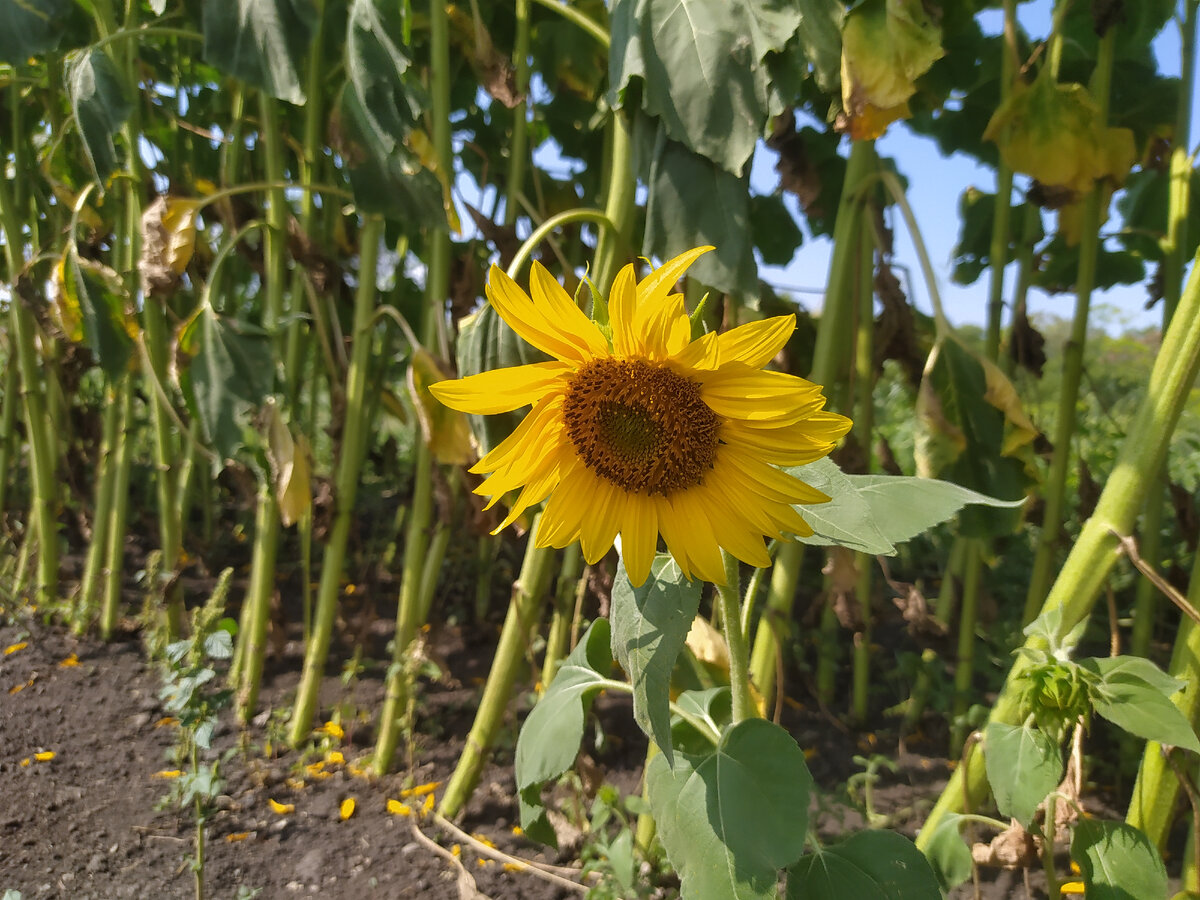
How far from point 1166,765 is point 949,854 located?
0.23 metres

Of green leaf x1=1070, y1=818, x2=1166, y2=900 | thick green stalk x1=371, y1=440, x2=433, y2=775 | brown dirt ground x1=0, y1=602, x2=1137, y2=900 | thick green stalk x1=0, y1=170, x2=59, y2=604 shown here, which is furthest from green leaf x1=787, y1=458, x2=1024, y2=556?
thick green stalk x1=0, y1=170, x2=59, y2=604

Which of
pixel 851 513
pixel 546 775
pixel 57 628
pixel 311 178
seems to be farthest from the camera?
pixel 57 628

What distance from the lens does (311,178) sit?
4.72ft

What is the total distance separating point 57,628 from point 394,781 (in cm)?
93

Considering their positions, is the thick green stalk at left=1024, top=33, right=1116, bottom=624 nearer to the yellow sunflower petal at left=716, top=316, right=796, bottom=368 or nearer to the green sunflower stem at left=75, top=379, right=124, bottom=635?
the yellow sunflower petal at left=716, top=316, right=796, bottom=368

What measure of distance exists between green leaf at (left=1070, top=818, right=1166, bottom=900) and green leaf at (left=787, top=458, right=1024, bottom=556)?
36 centimetres

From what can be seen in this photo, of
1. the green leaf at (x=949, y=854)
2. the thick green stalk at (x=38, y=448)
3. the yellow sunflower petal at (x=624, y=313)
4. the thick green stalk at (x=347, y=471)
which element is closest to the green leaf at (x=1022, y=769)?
the green leaf at (x=949, y=854)

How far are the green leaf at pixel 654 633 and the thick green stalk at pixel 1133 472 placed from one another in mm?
382

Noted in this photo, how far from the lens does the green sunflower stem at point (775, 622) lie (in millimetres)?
1024

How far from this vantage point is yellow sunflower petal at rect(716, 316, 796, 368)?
55 centimetres

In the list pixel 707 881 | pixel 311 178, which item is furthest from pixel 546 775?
pixel 311 178

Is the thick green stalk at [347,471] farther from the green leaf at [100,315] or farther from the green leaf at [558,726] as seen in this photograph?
the green leaf at [558,726]

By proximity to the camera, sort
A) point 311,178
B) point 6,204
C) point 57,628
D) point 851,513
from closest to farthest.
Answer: point 851,513
point 311,178
point 6,204
point 57,628

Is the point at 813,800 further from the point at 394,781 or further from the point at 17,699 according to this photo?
the point at 17,699
